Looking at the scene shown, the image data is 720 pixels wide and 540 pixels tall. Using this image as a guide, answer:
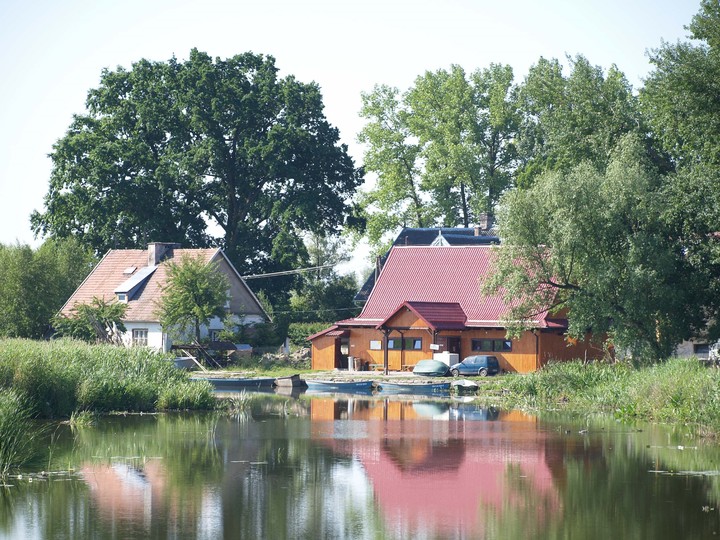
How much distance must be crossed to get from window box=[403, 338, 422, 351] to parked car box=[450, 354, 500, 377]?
3913 mm

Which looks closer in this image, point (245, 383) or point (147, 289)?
point (245, 383)

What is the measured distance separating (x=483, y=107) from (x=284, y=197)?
1799 centimetres

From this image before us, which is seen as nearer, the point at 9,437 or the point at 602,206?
the point at 9,437

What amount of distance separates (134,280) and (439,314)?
67.1 feet

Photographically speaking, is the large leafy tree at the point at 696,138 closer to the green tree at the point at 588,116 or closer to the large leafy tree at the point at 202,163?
the green tree at the point at 588,116

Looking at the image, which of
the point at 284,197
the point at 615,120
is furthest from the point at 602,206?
the point at 284,197

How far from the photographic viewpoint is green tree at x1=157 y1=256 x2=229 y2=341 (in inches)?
2339

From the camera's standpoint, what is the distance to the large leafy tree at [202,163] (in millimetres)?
71375

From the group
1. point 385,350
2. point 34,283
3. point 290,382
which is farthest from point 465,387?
point 34,283

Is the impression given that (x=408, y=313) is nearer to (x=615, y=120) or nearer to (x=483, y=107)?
(x=615, y=120)

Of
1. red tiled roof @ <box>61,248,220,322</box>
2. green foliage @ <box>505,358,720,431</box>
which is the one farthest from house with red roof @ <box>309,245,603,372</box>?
red tiled roof @ <box>61,248,220,322</box>

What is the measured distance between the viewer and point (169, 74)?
73.9 metres

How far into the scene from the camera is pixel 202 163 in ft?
233

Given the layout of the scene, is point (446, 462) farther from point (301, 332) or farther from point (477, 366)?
point (301, 332)
